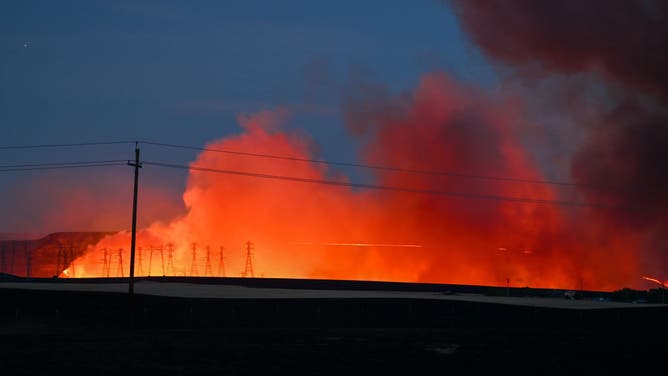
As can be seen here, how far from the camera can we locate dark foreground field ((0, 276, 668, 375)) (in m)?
41.4

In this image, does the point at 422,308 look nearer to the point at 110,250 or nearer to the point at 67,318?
the point at 67,318

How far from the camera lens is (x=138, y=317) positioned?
70.9 meters

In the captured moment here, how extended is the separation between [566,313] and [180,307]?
30.5 meters

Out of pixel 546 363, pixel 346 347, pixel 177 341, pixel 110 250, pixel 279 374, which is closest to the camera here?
pixel 279 374

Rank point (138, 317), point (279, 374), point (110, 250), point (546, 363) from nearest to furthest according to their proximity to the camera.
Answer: point (279, 374) < point (546, 363) < point (138, 317) < point (110, 250)

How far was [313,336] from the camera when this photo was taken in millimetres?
58938

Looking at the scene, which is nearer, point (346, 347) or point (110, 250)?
point (346, 347)

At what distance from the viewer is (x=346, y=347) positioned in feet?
166

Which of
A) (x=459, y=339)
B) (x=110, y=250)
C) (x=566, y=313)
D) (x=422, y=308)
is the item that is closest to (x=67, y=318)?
(x=422, y=308)

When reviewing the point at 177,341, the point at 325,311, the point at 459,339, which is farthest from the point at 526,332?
the point at 177,341

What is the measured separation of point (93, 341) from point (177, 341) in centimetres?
513

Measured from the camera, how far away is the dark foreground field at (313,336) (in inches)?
1629

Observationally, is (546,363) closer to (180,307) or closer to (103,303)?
(180,307)

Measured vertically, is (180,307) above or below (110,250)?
below
